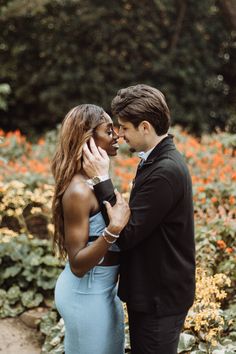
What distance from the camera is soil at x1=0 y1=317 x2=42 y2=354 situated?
13.9 feet

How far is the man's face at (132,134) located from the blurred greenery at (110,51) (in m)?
9.73

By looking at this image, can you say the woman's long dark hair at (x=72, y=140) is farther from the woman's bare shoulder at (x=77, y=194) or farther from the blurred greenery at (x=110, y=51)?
the blurred greenery at (x=110, y=51)

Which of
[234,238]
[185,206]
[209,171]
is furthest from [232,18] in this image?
[185,206]

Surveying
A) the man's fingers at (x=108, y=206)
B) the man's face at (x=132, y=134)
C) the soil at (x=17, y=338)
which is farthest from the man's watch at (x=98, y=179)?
the soil at (x=17, y=338)

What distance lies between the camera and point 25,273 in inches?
189

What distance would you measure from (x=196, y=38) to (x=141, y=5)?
1570mm

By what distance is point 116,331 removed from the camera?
2674mm

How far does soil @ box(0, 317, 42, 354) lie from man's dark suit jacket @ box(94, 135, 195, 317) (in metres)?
2.10

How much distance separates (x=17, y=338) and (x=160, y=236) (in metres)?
2.50

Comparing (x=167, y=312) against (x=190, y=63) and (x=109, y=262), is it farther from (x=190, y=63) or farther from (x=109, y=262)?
(x=190, y=63)

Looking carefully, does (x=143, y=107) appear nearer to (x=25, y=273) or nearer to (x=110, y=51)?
(x=25, y=273)

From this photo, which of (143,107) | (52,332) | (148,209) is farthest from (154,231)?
(52,332)

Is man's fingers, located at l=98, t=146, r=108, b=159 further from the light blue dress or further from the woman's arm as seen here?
the light blue dress

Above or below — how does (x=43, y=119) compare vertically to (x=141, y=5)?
below
